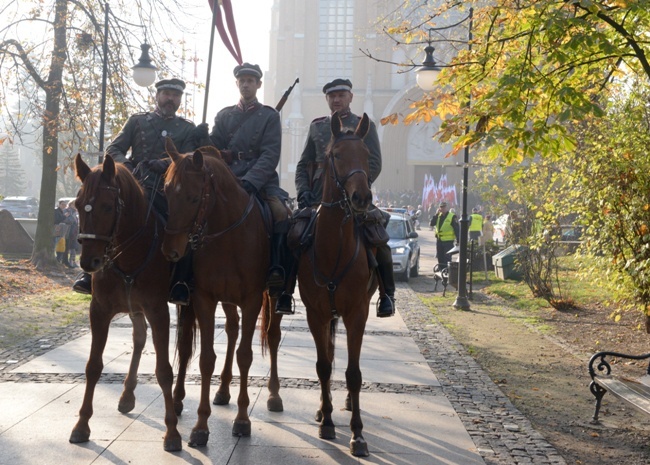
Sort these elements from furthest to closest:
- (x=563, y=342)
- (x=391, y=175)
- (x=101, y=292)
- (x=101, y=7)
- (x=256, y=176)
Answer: (x=391, y=175) < (x=101, y=7) < (x=563, y=342) < (x=256, y=176) < (x=101, y=292)

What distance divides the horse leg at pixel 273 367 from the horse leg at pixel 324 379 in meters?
0.54

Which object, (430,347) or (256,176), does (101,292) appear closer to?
(256,176)

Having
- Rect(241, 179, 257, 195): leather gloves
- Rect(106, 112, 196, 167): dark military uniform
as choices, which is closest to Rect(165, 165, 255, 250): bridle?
Rect(241, 179, 257, 195): leather gloves

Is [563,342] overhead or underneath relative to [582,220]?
underneath

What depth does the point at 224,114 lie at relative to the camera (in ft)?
26.0

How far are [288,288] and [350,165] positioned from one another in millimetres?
1498

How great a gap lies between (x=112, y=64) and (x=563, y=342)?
14.2 metres

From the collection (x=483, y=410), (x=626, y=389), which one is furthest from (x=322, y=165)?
(x=626, y=389)

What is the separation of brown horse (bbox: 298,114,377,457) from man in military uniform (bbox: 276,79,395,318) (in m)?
0.32

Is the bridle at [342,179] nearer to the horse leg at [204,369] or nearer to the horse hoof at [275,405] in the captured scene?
the horse leg at [204,369]

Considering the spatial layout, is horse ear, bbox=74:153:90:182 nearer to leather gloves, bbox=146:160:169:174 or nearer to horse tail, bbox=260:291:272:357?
leather gloves, bbox=146:160:169:174

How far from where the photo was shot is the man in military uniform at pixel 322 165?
7.05m

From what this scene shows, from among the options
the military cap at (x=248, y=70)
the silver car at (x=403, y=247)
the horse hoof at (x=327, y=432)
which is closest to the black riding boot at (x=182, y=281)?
the horse hoof at (x=327, y=432)

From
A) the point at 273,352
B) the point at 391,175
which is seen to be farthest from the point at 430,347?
the point at 391,175
